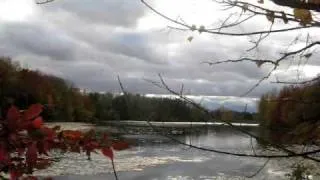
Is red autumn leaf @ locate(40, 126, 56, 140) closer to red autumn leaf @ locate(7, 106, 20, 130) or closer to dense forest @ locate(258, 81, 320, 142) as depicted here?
red autumn leaf @ locate(7, 106, 20, 130)

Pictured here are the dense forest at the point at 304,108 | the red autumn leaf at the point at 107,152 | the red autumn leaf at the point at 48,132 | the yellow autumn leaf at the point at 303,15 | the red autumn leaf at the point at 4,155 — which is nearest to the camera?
the red autumn leaf at the point at 4,155

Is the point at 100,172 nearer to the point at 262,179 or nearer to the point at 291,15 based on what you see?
the point at 262,179

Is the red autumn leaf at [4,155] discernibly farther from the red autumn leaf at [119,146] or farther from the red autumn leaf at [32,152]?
the red autumn leaf at [119,146]

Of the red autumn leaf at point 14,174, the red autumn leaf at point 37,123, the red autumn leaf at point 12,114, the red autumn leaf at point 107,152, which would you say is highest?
the red autumn leaf at point 12,114

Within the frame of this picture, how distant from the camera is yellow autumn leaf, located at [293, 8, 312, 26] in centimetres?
180

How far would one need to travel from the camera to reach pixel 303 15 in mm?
1827

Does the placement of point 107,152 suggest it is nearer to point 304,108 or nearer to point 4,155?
point 4,155

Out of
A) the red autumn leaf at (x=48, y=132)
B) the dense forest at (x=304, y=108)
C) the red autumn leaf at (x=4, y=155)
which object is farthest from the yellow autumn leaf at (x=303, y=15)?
the red autumn leaf at (x=4, y=155)

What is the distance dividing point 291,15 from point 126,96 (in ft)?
2.32

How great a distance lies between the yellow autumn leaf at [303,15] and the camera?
1800mm

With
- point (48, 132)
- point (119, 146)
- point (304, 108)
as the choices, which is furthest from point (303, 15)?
point (48, 132)

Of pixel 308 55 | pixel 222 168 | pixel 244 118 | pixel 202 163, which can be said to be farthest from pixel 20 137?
pixel 202 163

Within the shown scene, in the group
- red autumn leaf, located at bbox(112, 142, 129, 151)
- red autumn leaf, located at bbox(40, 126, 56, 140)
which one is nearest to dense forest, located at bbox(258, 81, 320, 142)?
red autumn leaf, located at bbox(112, 142, 129, 151)

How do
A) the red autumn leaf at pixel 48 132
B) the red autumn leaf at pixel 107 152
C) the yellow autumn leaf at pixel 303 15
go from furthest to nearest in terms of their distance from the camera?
the red autumn leaf at pixel 107 152 < the yellow autumn leaf at pixel 303 15 < the red autumn leaf at pixel 48 132
